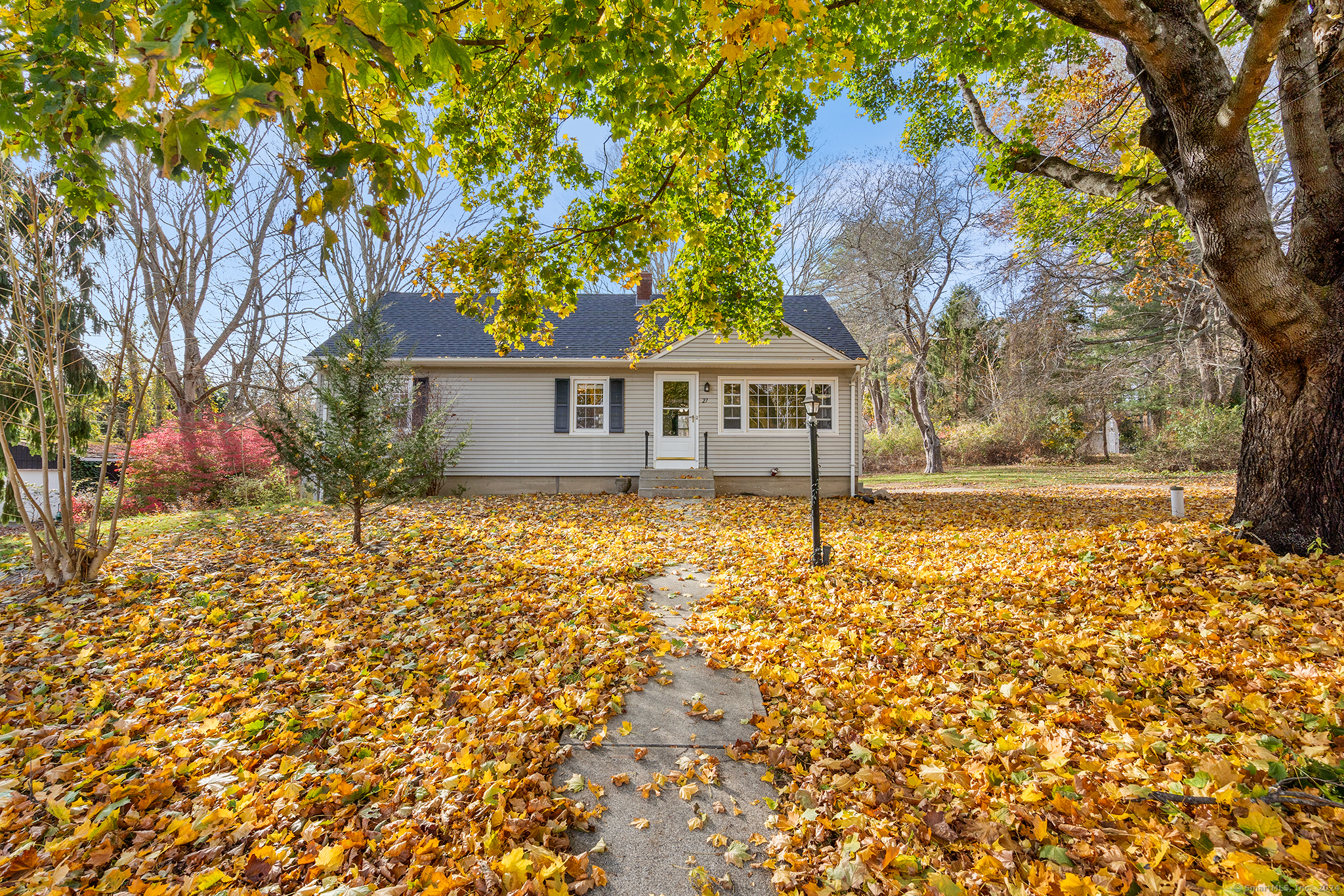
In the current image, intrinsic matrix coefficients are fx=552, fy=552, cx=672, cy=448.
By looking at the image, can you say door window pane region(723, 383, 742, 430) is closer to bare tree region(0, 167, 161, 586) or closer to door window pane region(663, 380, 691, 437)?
door window pane region(663, 380, 691, 437)

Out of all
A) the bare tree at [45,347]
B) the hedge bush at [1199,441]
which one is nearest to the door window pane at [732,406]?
the bare tree at [45,347]

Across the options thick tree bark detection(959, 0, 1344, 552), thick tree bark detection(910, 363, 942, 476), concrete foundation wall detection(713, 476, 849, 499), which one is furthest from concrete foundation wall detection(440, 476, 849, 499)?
thick tree bark detection(910, 363, 942, 476)

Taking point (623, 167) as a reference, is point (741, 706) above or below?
below

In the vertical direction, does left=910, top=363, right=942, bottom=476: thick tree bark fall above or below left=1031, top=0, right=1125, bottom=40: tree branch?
below

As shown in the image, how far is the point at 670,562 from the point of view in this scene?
20.1ft

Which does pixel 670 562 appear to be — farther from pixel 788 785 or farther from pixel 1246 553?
pixel 1246 553

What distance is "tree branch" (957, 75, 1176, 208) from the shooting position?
5.31 m

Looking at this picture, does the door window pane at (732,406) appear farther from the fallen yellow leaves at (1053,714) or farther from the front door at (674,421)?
the fallen yellow leaves at (1053,714)

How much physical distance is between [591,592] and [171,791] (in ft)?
9.75

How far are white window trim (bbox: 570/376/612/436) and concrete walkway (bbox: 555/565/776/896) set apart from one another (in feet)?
31.2

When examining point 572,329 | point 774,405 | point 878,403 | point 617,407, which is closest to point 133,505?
point 572,329

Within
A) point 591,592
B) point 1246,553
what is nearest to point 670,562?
point 591,592

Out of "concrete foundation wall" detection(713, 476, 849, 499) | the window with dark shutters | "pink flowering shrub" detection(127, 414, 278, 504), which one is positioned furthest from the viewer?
"concrete foundation wall" detection(713, 476, 849, 499)

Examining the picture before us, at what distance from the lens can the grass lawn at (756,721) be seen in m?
1.88
